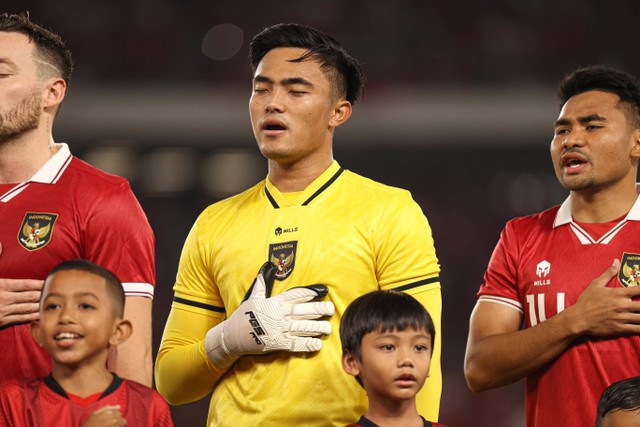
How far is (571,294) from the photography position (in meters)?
3.20

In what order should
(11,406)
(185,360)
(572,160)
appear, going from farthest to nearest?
(572,160) → (185,360) → (11,406)

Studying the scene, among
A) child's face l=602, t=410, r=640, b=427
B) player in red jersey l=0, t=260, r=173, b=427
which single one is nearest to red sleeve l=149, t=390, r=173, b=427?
player in red jersey l=0, t=260, r=173, b=427

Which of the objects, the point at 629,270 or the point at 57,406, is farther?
the point at 629,270

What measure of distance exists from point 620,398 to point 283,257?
102cm

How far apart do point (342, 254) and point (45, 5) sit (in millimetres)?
7079

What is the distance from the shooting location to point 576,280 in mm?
3223

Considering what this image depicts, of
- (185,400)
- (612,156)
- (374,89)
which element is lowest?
(185,400)

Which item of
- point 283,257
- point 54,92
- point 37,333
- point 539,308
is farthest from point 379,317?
point 54,92

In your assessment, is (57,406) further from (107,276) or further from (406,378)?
(406,378)

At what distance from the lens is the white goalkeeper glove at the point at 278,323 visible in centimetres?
283

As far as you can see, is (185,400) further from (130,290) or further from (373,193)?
(373,193)

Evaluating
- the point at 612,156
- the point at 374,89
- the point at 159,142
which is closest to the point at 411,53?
the point at 374,89

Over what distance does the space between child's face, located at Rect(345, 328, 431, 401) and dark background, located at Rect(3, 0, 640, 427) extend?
508 centimetres

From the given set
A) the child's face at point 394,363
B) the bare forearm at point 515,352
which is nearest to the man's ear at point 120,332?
the child's face at point 394,363
